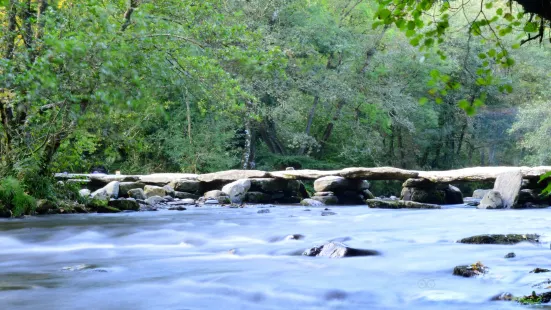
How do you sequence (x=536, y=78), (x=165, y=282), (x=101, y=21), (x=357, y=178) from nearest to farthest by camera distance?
(x=165, y=282) < (x=101, y=21) < (x=357, y=178) < (x=536, y=78)

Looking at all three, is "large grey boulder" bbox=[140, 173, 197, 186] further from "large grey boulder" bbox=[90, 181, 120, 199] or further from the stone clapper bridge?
"large grey boulder" bbox=[90, 181, 120, 199]

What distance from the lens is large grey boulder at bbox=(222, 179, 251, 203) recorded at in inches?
691

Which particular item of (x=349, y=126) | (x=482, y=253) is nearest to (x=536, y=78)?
(x=349, y=126)

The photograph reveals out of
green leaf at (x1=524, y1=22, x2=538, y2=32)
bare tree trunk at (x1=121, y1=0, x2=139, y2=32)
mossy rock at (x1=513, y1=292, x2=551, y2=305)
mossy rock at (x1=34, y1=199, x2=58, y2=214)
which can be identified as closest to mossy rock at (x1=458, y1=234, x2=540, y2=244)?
mossy rock at (x1=513, y1=292, x2=551, y2=305)

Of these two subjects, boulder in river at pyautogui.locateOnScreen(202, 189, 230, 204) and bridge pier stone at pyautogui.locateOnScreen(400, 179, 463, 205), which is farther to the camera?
bridge pier stone at pyautogui.locateOnScreen(400, 179, 463, 205)

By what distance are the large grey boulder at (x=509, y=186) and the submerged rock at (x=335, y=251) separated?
8.30m

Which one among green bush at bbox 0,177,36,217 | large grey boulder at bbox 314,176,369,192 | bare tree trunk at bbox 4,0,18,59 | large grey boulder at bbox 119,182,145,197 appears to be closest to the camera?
bare tree trunk at bbox 4,0,18,59

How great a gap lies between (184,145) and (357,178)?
8.26 m

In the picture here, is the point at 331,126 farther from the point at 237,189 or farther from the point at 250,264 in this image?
the point at 250,264

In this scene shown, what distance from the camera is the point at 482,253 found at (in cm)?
681

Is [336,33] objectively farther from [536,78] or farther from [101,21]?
[101,21]

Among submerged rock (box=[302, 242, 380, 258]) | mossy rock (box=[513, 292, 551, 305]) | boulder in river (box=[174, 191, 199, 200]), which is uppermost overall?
mossy rock (box=[513, 292, 551, 305])

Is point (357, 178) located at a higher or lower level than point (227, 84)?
lower

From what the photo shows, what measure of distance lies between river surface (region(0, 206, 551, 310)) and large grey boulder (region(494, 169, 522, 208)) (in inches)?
108
